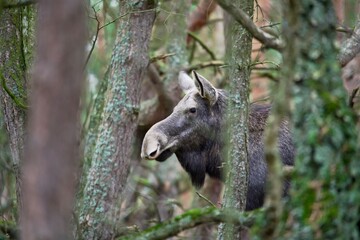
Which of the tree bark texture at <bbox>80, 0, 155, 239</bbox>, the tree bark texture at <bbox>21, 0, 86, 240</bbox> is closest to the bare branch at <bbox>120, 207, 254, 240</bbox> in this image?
the tree bark texture at <bbox>21, 0, 86, 240</bbox>

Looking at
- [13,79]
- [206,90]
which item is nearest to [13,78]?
[13,79]

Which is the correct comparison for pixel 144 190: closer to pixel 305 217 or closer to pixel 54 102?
pixel 305 217

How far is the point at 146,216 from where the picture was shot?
12945 mm

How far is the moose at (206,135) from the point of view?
866cm

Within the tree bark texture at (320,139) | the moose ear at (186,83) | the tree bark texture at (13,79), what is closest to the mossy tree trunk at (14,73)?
the tree bark texture at (13,79)

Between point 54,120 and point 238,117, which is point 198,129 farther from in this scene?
point 54,120

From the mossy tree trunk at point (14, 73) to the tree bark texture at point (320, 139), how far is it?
3386 millimetres

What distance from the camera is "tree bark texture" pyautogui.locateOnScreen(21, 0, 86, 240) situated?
3.47 m

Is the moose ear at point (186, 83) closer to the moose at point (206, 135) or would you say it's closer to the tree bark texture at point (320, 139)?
the moose at point (206, 135)

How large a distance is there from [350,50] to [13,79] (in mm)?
3628

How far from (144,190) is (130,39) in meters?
7.62

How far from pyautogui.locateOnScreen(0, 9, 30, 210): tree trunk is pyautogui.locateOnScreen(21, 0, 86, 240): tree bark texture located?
3792mm

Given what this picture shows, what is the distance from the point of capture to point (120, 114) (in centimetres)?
810

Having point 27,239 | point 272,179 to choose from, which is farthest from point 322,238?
point 27,239
